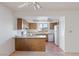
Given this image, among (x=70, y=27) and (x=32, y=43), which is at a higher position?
(x=70, y=27)

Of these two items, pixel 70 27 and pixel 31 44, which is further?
pixel 31 44

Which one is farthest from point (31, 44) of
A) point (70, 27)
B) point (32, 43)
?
point (70, 27)

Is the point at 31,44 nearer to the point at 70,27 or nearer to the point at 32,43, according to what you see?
the point at 32,43

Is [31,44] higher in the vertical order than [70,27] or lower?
lower

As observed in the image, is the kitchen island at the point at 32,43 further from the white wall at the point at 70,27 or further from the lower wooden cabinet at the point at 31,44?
the white wall at the point at 70,27

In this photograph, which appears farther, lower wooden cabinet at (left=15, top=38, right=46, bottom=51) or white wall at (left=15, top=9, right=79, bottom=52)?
lower wooden cabinet at (left=15, top=38, right=46, bottom=51)

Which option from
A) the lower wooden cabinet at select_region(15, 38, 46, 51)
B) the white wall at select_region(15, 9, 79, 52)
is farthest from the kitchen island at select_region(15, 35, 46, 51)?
the white wall at select_region(15, 9, 79, 52)

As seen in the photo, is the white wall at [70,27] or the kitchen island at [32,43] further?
the kitchen island at [32,43]

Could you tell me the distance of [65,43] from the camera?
6906 mm

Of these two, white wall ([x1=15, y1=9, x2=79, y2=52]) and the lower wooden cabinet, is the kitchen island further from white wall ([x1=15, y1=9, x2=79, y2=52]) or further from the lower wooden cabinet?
white wall ([x1=15, y1=9, x2=79, y2=52])

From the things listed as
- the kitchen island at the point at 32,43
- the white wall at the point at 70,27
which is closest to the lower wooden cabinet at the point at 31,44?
the kitchen island at the point at 32,43

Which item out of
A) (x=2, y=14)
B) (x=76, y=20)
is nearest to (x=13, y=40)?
(x=2, y=14)

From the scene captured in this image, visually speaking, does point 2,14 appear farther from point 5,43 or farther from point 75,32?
point 75,32

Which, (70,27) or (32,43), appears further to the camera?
(32,43)
